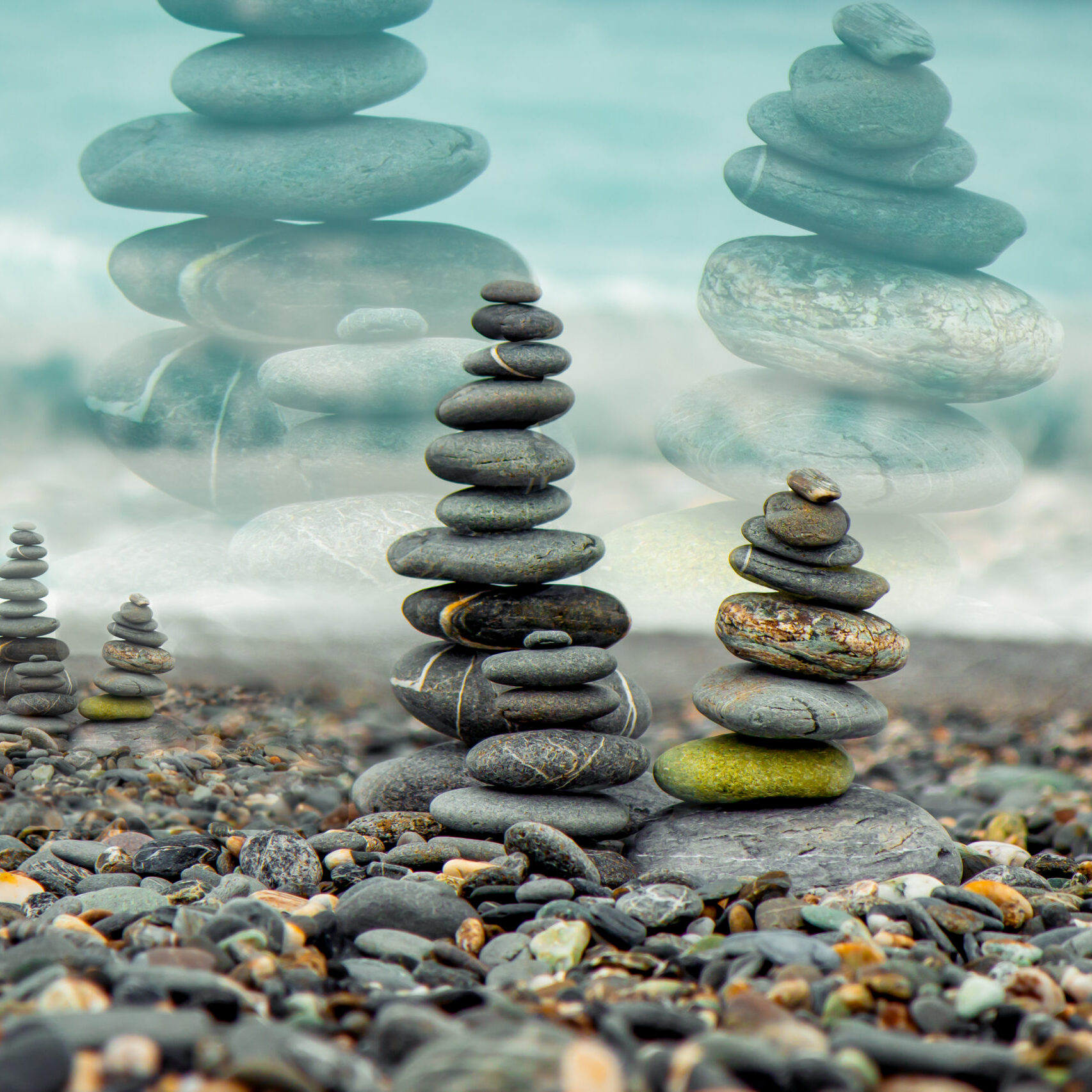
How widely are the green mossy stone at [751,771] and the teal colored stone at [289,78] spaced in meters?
4.54

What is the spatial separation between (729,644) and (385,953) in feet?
5.81

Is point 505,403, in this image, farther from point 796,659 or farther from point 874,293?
point 874,293

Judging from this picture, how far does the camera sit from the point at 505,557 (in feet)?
13.8

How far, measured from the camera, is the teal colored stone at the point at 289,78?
6.59 m

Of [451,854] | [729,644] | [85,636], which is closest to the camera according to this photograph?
[451,854]

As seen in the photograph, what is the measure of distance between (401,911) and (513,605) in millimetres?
1418

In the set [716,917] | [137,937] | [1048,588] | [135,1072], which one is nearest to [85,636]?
[137,937]

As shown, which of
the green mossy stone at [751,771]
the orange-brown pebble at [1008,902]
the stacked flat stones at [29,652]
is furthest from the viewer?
the stacked flat stones at [29,652]

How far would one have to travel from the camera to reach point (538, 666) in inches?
154

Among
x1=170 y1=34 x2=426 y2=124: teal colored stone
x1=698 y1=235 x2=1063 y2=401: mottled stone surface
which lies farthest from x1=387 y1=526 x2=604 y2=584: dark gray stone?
x1=170 y1=34 x2=426 y2=124: teal colored stone

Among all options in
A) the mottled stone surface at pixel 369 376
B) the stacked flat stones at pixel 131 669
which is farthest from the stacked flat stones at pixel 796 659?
the mottled stone surface at pixel 369 376

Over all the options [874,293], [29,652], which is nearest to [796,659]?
[29,652]

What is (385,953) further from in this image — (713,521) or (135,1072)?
(713,521)

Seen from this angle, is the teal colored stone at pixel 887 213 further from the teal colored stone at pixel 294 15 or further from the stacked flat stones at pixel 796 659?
the stacked flat stones at pixel 796 659
